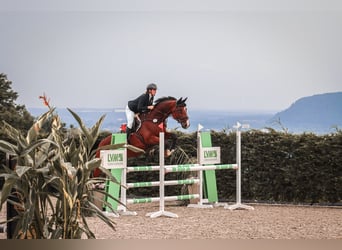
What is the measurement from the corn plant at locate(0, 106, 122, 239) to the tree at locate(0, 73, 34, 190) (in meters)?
4.78

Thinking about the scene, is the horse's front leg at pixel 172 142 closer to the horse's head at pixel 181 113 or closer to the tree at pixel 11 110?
the horse's head at pixel 181 113

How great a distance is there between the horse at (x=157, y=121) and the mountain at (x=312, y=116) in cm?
113

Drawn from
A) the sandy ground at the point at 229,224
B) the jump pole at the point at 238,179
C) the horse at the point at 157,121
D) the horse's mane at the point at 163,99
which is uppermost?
the horse's mane at the point at 163,99

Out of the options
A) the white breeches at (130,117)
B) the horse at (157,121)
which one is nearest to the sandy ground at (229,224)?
the horse at (157,121)

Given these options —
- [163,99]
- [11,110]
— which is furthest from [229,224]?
[11,110]

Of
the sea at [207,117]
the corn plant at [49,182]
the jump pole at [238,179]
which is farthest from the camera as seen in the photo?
the sea at [207,117]

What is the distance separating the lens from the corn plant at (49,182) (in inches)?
130

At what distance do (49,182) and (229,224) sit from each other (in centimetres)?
357

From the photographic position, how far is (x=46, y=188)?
11.4ft

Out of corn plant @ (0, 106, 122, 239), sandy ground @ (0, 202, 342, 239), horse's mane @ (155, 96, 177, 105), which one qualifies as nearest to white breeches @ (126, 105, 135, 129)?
horse's mane @ (155, 96, 177, 105)

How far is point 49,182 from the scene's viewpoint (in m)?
3.33

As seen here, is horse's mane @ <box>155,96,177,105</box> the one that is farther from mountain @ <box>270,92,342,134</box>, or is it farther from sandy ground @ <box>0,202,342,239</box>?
mountain @ <box>270,92,342,134</box>

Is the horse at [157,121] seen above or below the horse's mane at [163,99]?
Result: below

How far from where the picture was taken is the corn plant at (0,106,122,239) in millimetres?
3303
